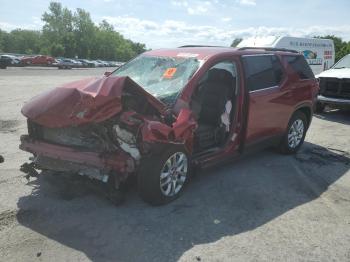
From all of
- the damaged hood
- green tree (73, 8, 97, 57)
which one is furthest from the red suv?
green tree (73, 8, 97, 57)

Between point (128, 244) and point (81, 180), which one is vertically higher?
point (81, 180)

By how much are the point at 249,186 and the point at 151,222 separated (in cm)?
178

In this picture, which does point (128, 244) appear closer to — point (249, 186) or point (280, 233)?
point (280, 233)

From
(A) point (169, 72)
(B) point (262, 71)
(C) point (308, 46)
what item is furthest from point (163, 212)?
(C) point (308, 46)

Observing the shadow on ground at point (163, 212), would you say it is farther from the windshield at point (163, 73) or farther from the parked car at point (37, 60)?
the parked car at point (37, 60)

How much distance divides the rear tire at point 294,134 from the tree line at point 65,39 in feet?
302

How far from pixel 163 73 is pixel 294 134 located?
3010 millimetres

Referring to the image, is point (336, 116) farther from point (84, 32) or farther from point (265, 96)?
point (84, 32)

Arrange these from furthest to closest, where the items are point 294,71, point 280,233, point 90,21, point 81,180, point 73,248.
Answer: point 90,21 < point 294,71 < point 81,180 < point 280,233 < point 73,248

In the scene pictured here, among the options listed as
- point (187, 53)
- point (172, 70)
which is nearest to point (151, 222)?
point (172, 70)

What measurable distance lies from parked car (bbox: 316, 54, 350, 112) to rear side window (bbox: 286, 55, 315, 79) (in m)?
4.19

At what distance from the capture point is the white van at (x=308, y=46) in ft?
56.0

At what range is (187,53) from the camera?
5656mm

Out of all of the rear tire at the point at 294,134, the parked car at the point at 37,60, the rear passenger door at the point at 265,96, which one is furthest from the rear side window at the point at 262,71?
the parked car at the point at 37,60
